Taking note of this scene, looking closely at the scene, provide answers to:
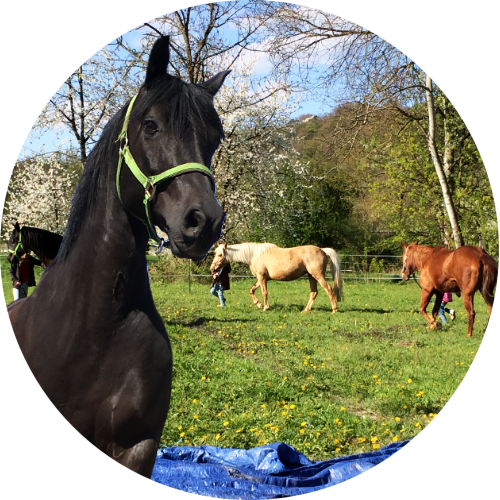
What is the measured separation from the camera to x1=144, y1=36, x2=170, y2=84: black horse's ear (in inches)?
70.7

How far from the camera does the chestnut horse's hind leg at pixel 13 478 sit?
2443mm

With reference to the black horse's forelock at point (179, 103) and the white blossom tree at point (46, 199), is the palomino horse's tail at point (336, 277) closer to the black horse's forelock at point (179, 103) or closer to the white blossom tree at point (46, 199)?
the black horse's forelock at point (179, 103)

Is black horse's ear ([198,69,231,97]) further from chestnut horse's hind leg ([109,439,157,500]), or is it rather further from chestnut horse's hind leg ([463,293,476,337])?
chestnut horse's hind leg ([463,293,476,337])

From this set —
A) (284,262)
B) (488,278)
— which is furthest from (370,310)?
(488,278)

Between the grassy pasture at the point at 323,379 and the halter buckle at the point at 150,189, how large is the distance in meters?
3.60

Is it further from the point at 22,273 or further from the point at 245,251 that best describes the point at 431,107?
the point at 22,273

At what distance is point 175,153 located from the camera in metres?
1.77

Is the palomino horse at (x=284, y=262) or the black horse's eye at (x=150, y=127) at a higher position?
the black horse's eye at (x=150, y=127)

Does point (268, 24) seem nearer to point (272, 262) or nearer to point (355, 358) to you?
point (272, 262)

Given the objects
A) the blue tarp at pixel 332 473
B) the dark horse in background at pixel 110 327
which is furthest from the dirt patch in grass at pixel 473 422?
the dark horse in background at pixel 110 327

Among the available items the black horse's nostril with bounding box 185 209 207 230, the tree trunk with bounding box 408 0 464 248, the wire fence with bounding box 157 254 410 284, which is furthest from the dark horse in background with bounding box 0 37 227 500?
the wire fence with bounding box 157 254 410 284

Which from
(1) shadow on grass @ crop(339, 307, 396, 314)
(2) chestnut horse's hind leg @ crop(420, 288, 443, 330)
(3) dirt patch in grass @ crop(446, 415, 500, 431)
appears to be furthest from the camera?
(1) shadow on grass @ crop(339, 307, 396, 314)

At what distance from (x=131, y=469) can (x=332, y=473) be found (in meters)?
2.55

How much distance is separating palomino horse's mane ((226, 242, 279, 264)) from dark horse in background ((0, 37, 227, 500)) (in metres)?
12.8
